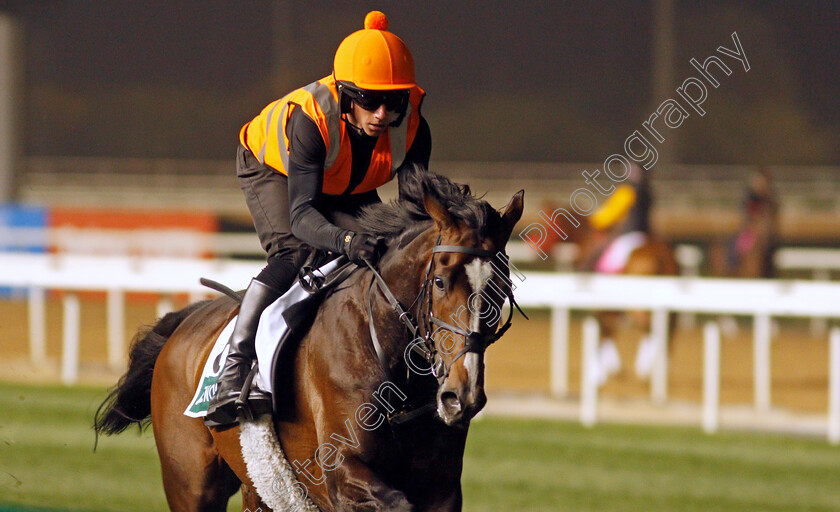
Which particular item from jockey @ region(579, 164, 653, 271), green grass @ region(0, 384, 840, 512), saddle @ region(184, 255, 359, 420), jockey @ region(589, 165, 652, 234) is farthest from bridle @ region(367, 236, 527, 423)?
jockey @ region(589, 165, 652, 234)

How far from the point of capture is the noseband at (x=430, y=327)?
8.72 ft

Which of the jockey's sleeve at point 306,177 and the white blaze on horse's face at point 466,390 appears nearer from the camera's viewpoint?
the white blaze on horse's face at point 466,390

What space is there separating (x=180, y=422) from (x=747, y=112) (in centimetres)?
3076

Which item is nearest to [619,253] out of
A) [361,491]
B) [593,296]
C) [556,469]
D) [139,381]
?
[593,296]

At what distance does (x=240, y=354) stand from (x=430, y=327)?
33.7 inches

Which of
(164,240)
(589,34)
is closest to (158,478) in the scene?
(164,240)

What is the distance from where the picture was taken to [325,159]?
10.7ft

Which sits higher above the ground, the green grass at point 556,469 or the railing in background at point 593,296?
the railing in background at point 593,296

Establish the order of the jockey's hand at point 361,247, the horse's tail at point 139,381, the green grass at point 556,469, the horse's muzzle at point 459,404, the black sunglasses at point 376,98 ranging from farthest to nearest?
the green grass at point 556,469 < the horse's tail at point 139,381 < the black sunglasses at point 376,98 < the jockey's hand at point 361,247 < the horse's muzzle at point 459,404

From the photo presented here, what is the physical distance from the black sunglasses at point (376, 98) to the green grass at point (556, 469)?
2.49m

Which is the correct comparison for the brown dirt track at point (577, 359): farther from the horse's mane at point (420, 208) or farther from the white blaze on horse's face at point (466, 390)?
the white blaze on horse's face at point (466, 390)

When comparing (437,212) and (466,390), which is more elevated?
(437,212)

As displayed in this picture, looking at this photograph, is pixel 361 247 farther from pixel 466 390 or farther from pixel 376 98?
pixel 466 390

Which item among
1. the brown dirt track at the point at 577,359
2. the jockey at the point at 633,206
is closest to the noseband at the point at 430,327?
the brown dirt track at the point at 577,359
